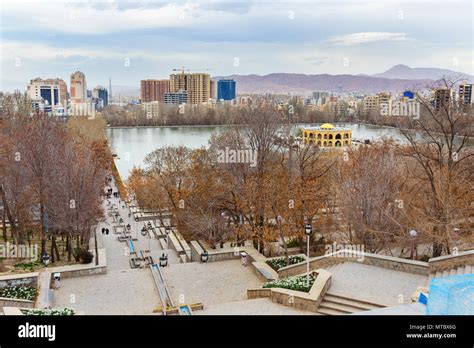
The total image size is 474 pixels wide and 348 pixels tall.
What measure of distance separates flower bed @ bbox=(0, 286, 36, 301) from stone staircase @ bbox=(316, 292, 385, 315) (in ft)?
16.4

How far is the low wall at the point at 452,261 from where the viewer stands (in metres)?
7.34

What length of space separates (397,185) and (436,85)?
3234mm

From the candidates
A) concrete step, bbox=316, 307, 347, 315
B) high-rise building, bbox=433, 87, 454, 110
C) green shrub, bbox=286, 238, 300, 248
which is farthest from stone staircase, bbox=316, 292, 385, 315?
high-rise building, bbox=433, 87, 454, 110

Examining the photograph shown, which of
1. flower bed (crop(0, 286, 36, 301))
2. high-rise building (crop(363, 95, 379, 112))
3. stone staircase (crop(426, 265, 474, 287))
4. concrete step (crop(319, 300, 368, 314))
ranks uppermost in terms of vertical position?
high-rise building (crop(363, 95, 379, 112))

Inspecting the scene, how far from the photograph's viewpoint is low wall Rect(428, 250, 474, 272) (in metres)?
7.34

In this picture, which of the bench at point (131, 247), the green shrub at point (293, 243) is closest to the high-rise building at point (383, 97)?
the bench at point (131, 247)

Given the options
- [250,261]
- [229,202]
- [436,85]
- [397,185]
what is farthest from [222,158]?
[436,85]

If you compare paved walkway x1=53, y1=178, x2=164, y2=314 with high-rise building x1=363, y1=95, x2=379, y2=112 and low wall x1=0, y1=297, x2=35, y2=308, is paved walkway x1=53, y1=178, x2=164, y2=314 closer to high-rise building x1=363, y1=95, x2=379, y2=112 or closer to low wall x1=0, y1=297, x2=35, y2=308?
low wall x1=0, y1=297, x2=35, y2=308

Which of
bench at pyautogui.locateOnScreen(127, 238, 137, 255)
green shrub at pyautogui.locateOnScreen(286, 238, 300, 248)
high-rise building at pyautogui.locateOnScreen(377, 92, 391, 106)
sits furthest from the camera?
high-rise building at pyautogui.locateOnScreen(377, 92, 391, 106)

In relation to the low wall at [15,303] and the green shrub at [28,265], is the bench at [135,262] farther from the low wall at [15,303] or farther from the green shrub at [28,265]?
the low wall at [15,303]

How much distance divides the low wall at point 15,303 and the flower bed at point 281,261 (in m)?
4.65

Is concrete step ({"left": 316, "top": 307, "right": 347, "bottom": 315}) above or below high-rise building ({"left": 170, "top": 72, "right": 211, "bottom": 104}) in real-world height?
Answer: below
